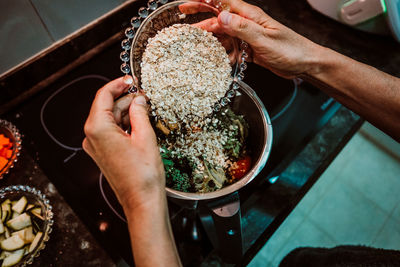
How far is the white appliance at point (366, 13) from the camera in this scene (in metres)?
0.89

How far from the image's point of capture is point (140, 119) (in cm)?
53

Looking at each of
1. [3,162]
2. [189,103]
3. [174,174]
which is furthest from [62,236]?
[189,103]

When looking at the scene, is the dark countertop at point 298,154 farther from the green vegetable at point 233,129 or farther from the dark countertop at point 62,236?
the green vegetable at point 233,129

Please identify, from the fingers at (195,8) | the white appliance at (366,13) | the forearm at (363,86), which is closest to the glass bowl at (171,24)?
the fingers at (195,8)

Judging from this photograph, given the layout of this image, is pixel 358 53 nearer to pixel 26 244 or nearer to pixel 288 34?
pixel 288 34

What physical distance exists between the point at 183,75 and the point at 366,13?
771 mm

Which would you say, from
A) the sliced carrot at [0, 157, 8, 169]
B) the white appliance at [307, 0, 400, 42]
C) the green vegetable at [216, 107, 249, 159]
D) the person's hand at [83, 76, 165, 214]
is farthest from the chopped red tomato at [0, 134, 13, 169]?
the white appliance at [307, 0, 400, 42]

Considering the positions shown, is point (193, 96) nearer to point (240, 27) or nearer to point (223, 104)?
point (223, 104)

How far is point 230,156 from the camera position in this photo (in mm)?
660

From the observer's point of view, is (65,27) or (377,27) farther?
(377,27)

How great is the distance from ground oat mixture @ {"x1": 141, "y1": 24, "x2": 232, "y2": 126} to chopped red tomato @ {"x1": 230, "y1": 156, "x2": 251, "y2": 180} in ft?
0.46

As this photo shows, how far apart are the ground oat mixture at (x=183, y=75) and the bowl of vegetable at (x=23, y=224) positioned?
436 millimetres

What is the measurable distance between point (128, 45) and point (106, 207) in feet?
1.50

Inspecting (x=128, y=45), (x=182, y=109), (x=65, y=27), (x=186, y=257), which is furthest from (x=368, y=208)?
(x=65, y=27)
